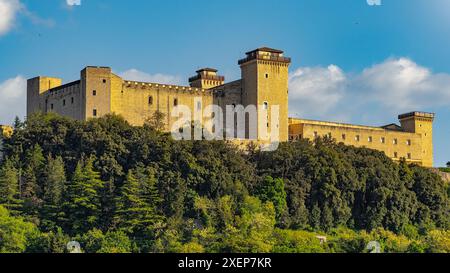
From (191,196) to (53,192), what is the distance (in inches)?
289

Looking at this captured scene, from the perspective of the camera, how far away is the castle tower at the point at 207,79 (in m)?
76.0

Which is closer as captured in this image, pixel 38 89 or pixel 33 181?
pixel 33 181

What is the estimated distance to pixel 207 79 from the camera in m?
76.3

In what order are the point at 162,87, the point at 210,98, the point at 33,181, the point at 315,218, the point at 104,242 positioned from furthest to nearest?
1. the point at 210,98
2. the point at 162,87
3. the point at 315,218
4. the point at 33,181
5. the point at 104,242

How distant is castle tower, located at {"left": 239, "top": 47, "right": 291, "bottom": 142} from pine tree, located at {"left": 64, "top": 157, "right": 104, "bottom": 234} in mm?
13091

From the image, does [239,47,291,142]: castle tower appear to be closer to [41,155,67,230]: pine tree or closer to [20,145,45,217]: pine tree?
[41,155,67,230]: pine tree

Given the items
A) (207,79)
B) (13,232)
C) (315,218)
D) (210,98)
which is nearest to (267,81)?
(210,98)

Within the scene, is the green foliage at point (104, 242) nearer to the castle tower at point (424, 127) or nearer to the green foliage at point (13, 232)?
the green foliage at point (13, 232)

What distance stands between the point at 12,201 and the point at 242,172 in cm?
1288

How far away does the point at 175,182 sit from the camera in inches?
2331

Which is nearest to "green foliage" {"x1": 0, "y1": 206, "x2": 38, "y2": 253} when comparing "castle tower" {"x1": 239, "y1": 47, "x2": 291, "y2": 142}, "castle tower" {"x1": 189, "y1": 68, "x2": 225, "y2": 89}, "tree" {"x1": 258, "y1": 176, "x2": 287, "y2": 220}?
"tree" {"x1": 258, "y1": 176, "x2": 287, "y2": 220}

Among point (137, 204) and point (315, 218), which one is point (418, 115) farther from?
point (137, 204)
